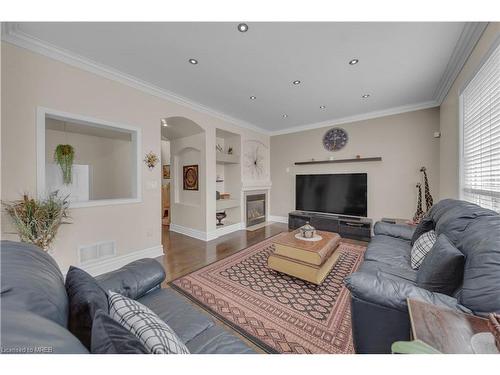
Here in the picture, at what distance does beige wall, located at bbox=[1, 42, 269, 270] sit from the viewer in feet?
6.24

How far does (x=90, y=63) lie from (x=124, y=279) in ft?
8.57

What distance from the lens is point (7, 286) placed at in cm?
60

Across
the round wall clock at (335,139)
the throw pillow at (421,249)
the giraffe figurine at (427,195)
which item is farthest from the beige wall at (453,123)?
the round wall clock at (335,139)

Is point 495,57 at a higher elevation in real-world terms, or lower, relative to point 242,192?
higher

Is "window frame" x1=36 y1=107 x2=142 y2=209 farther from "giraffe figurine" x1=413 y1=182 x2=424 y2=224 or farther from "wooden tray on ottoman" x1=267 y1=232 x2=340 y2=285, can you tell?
"giraffe figurine" x1=413 y1=182 x2=424 y2=224

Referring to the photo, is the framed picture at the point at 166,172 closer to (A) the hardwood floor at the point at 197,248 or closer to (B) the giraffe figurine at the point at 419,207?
(A) the hardwood floor at the point at 197,248

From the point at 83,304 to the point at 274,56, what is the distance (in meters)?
2.62

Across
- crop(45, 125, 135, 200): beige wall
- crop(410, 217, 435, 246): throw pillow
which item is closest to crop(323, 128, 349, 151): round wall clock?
crop(410, 217, 435, 246): throw pillow

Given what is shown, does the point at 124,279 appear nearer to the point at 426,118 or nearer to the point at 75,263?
the point at 75,263

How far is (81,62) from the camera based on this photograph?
229cm

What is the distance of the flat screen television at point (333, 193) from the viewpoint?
4.14 metres

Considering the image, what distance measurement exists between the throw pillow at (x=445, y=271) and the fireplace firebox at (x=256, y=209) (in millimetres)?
3908

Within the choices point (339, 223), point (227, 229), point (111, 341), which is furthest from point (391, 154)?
point (111, 341)
